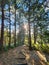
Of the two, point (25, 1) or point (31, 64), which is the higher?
point (25, 1)

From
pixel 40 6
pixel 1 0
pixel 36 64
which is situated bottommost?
pixel 36 64

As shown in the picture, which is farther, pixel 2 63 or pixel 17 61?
pixel 17 61

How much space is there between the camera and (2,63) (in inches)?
521

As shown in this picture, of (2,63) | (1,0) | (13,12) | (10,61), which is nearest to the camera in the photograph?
(2,63)

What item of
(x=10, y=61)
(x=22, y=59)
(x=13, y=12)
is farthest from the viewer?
(x=13, y=12)

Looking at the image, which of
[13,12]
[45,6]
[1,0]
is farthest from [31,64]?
[13,12]

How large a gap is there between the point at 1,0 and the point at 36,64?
8.69 meters

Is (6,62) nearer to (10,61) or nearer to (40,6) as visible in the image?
(10,61)

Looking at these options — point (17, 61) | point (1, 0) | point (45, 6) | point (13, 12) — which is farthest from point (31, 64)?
point (13, 12)

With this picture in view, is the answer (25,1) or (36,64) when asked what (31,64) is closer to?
(36,64)

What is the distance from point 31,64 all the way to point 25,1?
582 cm

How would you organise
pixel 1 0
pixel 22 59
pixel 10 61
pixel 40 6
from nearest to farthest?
pixel 40 6 → pixel 10 61 → pixel 22 59 → pixel 1 0

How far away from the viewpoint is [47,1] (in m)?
10.7

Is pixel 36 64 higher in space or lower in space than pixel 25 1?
lower
